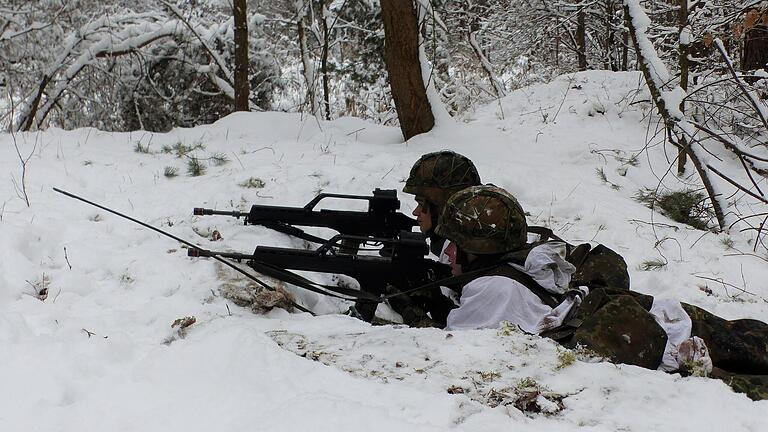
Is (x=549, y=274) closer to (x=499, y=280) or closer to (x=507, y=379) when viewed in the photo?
(x=499, y=280)

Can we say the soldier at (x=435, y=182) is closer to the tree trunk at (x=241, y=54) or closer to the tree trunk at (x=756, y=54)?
the tree trunk at (x=756, y=54)

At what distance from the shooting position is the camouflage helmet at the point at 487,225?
3.25 meters

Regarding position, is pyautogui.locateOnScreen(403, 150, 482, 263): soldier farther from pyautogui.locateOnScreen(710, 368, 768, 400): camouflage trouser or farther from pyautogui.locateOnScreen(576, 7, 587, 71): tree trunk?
pyautogui.locateOnScreen(576, 7, 587, 71): tree trunk

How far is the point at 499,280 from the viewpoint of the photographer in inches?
118

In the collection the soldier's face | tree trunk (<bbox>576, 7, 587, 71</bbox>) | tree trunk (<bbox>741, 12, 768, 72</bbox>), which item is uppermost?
tree trunk (<bbox>576, 7, 587, 71</bbox>)

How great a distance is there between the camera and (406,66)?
22.5 feet

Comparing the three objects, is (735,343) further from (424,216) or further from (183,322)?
(183,322)

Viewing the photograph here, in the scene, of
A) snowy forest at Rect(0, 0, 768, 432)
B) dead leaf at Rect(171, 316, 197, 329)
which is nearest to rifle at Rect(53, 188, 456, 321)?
snowy forest at Rect(0, 0, 768, 432)

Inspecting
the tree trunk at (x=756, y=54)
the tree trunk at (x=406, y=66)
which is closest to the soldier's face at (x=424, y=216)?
the tree trunk at (x=406, y=66)

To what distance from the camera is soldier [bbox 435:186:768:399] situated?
2.51m

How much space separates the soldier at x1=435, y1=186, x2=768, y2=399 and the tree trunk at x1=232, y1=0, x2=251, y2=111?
6.71m

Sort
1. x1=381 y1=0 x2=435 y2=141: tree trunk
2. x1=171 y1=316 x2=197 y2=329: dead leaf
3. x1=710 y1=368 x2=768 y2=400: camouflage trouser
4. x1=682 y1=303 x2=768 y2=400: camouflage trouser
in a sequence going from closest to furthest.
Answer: x1=710 y1=368 x2=768 y2=400: camouflage trouser, x1=682 y1=303 x2=768 y2=400: camouflage trouser, x1=171 y1=316 x2=197 y2=329: dead leaf, x1=381 y1=0 x2=435 y2=141: tree trunk

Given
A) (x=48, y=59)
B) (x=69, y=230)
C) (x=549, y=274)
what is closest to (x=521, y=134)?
(x=549, y=274)

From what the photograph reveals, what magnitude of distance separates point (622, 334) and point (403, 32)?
5.03m
